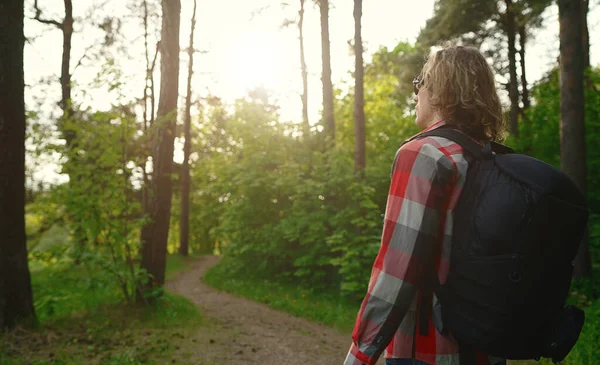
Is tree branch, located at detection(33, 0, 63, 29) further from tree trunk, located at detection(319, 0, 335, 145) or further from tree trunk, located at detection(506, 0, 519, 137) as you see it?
tree trunk, located at detection(506, 0, 519, 137)

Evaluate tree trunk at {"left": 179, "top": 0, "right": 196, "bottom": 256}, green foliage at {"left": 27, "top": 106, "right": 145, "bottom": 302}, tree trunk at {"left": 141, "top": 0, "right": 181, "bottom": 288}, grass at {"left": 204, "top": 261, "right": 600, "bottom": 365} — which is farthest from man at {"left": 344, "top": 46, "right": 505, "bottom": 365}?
tree trunk at {"left": 179, "top": 0, "right": 196, "bottom": 256}

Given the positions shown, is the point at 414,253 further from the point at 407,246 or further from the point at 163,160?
the point at 163,160

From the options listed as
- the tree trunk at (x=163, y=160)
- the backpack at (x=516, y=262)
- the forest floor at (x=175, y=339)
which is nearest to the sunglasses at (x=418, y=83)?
the backpack at (x=516, y=262)

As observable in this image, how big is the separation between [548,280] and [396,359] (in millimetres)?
586

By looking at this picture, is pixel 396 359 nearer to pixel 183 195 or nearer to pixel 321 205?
pixel 321 205

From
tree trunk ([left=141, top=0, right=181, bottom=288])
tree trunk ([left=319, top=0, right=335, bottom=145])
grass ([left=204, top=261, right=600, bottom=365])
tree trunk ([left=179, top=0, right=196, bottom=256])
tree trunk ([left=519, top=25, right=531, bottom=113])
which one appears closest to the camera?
grass ([left=204, top=261, right=600, bottom=365])

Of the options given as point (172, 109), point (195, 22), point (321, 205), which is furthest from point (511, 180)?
point (195, 22)

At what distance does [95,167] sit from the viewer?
6953 mm

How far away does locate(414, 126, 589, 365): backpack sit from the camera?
1407mm

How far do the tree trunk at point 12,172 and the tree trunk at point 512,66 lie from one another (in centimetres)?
1376

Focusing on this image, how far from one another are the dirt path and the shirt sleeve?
4.67 meters

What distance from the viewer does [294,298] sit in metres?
11.1

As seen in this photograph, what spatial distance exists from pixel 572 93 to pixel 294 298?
23.7 ft

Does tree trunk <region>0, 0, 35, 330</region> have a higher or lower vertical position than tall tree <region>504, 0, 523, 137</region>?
lower
